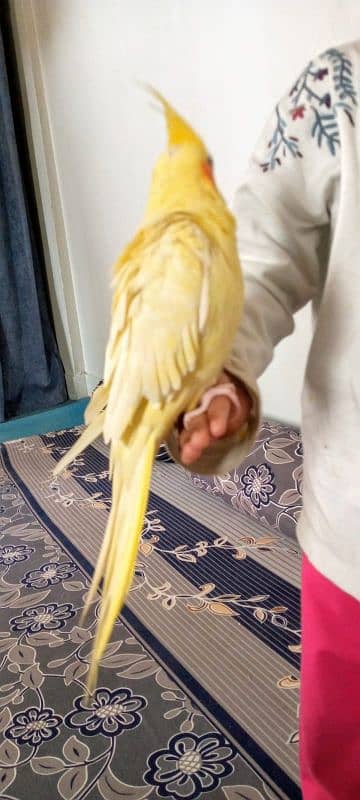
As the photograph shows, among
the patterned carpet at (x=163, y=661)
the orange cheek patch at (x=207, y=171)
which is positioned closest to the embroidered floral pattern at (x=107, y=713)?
the patterned carpet at (x=163, y=661)

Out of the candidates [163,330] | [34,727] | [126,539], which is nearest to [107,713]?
[34,727]

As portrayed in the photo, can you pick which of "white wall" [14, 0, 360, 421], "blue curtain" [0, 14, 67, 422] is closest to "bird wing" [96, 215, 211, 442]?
"white wall" [14, 0, 360, 421]

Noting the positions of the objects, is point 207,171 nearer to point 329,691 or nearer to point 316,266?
point 316,266

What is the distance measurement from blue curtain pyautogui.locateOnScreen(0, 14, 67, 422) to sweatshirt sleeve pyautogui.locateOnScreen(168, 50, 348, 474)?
2020 mm

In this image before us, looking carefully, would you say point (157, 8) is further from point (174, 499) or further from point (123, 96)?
point (174, 499)

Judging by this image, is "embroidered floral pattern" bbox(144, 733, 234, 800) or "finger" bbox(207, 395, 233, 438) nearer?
"finger" bbox(207, 395, 233, 438)

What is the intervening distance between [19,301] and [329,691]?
2174 millimetres

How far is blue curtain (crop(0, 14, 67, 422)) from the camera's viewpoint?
241cm

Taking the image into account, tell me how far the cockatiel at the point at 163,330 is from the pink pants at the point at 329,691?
0.61 feet

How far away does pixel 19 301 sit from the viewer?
100 inches

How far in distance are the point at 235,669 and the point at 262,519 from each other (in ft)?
1.33

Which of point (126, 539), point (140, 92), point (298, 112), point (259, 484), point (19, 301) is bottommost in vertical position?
point (19, 301)

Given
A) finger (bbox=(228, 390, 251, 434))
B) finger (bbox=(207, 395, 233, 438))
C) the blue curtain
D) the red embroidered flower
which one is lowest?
the blue curtain

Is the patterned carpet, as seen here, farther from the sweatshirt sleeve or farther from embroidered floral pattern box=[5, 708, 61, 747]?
the sweatshirt sleeve
